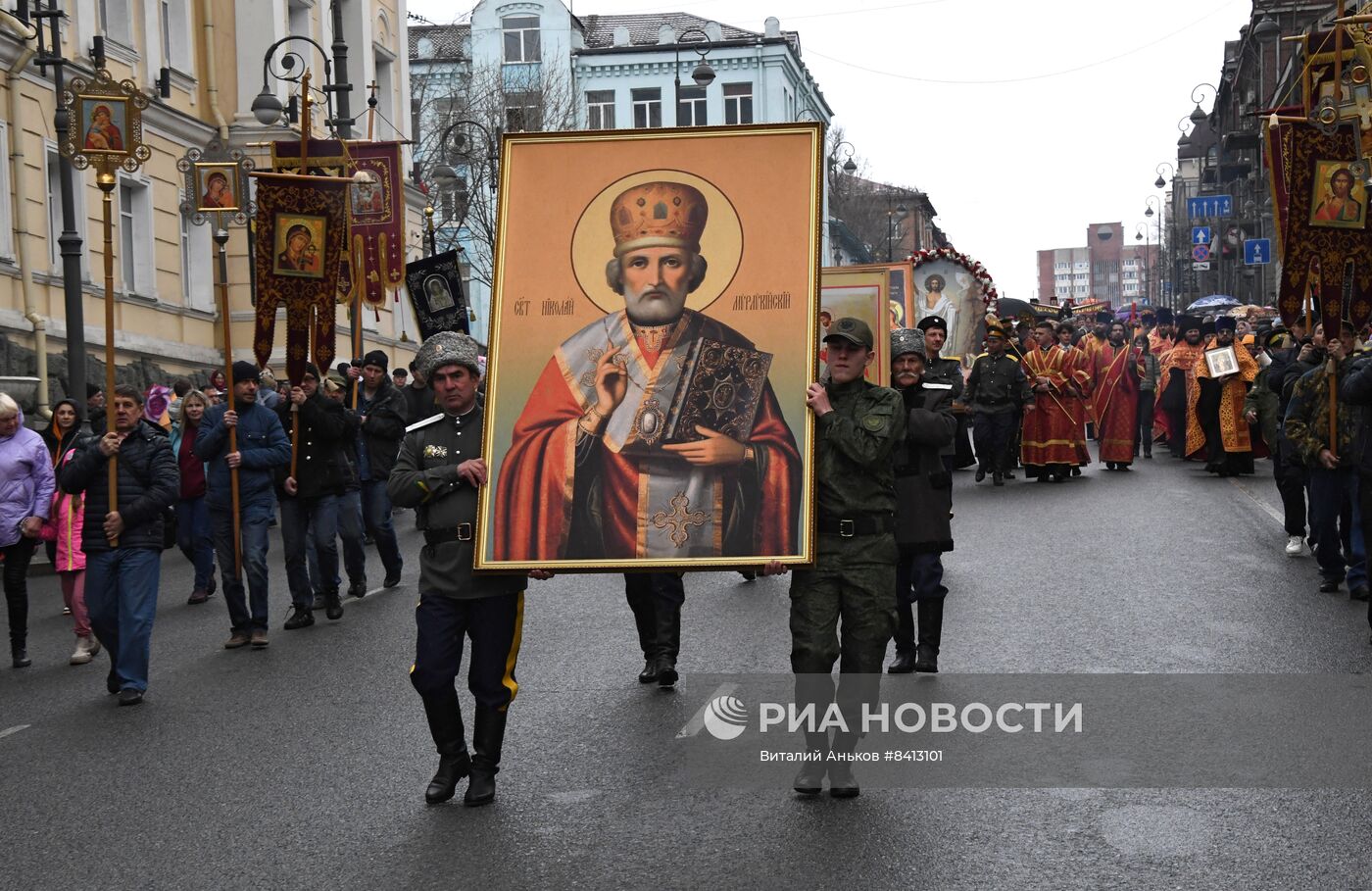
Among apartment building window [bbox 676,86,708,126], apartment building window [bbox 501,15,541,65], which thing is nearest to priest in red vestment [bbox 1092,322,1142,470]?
apartment building window [bbox 501,15,541,65]

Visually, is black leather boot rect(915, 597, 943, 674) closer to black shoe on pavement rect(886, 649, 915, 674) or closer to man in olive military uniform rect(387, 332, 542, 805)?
black shoe on pavement rect(886, 649, 915, 674)

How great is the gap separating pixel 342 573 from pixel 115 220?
1289 cm

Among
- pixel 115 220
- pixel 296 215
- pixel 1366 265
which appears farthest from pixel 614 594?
pixel 115 220

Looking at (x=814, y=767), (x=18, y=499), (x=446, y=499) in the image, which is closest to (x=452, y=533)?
(x=446, y=499)

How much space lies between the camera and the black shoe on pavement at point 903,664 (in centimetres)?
980

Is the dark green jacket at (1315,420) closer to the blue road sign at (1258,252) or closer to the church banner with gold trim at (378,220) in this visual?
the church banner with gold trim at (378,220)

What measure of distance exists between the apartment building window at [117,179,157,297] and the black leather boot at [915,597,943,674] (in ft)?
67.8

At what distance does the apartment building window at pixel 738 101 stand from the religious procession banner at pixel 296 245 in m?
59.3

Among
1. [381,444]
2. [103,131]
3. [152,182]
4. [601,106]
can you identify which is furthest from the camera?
[601,106]

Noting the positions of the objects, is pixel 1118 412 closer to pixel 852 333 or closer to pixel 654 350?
pixel 852 333

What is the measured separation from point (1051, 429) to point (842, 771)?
1676 cm

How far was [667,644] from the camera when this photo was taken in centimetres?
Answer: 979

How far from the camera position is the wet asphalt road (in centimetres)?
618

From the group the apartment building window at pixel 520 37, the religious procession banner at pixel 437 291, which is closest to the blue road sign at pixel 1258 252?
the apartment building window at pixel 520 37
